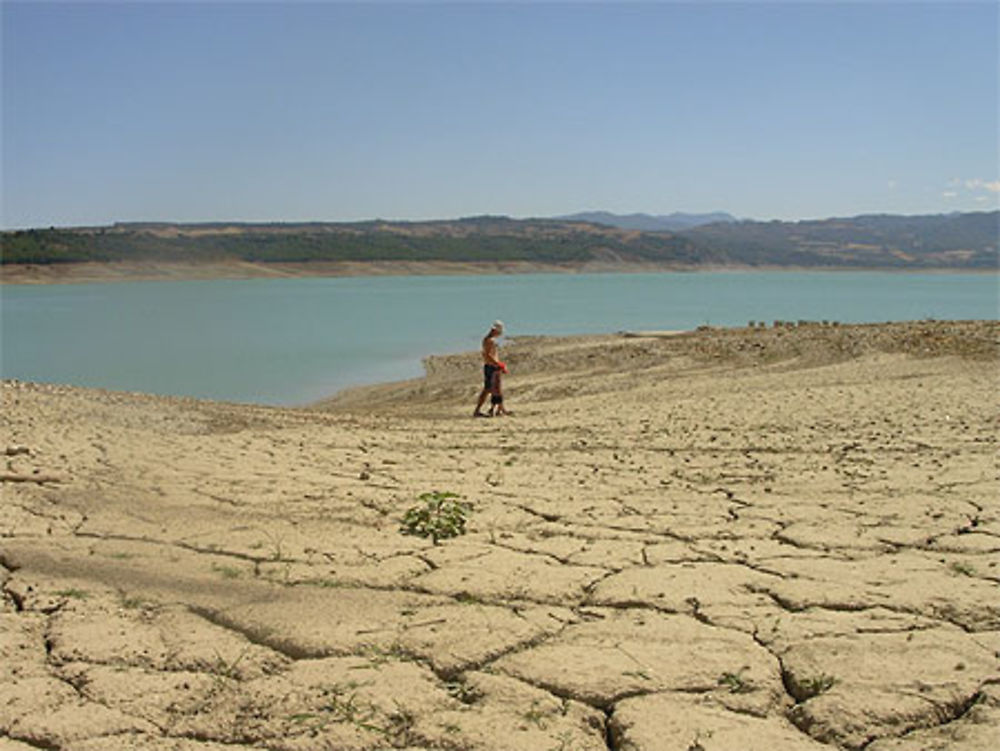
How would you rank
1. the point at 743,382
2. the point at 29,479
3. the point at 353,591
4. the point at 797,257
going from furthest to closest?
the point at 797,257 < the point at 743,382 < the point at 29,479 < the point at 353,591

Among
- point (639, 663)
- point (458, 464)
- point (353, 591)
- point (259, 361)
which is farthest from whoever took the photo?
point (259, 361)

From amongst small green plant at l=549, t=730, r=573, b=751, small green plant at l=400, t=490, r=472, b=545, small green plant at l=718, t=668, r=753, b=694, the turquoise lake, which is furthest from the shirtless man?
small green plant at l=549, t=730, r=573, b=751

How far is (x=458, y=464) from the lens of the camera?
8.01m

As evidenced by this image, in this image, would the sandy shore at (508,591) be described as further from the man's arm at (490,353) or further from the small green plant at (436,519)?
the man's arm at (490,353)

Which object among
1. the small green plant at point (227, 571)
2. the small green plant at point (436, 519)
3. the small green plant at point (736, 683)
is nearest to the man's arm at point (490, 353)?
the small green plant at point (436, 519)

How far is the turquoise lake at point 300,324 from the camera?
21797mm

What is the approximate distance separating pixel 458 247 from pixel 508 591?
107479 millimetres

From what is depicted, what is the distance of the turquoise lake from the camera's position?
21797mm

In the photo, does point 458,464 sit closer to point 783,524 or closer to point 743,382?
point 783,524

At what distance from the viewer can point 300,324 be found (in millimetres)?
36281

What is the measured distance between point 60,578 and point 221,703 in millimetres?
1719

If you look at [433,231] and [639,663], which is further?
[433,231]

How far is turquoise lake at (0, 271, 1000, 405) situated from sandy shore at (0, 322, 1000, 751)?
10.9m

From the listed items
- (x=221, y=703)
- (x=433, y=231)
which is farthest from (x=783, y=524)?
(x=433, y=231)
